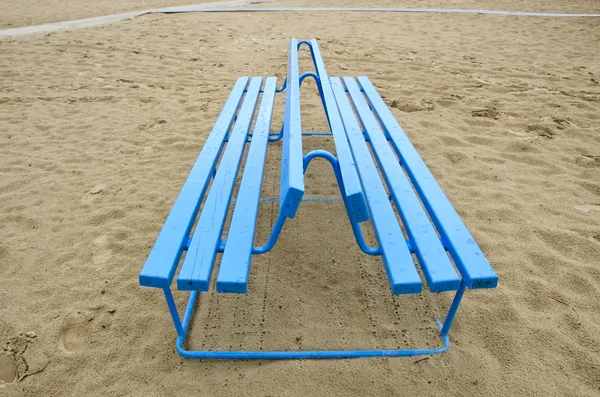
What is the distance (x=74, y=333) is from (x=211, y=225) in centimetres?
94

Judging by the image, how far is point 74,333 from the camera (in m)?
1.93

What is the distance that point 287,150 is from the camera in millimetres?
1687

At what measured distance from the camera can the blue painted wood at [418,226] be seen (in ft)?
4.88

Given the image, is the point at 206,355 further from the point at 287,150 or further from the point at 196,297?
the point at 287,150

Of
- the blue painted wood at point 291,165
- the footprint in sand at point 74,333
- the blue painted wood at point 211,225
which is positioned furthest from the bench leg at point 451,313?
the footprint in sand at point 74,333

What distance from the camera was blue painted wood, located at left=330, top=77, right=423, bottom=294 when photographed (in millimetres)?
1490

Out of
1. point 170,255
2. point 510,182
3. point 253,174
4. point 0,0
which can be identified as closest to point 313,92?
point 510,182

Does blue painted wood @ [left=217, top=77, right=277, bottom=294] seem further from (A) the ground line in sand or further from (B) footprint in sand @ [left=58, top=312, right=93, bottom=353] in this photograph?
(A) the ground line in sand

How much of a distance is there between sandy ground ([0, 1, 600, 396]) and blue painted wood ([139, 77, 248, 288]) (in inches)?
21.7

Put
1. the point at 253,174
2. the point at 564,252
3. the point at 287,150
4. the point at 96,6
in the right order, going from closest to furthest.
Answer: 1. the point at 287,150
2. the point at 253,174
3. the point at 564,252
4. the point at 96,6

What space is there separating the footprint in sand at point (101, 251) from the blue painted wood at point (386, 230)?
5.35 feet

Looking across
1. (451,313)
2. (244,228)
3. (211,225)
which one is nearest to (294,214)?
(244,228)

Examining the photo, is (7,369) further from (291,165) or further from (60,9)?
(60,9)

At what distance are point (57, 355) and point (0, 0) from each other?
12.8 m
